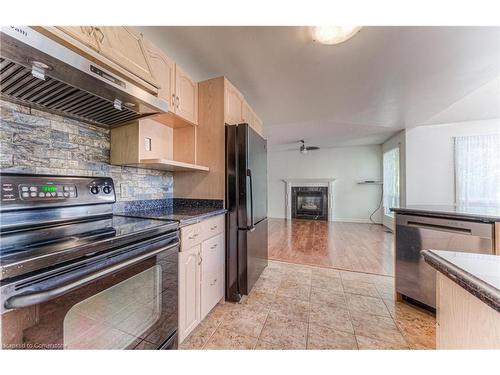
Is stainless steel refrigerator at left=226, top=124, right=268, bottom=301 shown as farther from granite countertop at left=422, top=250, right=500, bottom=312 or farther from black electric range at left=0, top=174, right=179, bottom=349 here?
granite countertop at left=422, top=250, right=500, bottom=312

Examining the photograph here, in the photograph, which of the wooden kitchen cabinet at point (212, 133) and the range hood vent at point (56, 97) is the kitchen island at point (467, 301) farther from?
the range hood vent at point (56, 97)

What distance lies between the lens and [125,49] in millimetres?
1150

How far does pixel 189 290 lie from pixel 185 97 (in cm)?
161

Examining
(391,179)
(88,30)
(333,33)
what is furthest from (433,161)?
(88,30)

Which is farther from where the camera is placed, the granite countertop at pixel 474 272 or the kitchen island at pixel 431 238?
the kitchen island at pixel 431 238

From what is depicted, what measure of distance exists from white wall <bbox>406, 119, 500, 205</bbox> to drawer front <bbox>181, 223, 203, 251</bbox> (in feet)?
15.3

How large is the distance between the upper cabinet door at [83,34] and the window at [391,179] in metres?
5.68

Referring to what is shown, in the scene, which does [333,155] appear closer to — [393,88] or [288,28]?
[393,88]

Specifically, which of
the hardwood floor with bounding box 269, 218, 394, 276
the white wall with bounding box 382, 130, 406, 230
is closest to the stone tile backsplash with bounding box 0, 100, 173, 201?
the hardwood floor with bounding box 269, 218, 394, 276

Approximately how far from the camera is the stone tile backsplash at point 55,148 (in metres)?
1.01

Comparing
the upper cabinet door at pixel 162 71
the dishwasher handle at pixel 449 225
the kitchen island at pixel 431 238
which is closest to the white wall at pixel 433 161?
the kitchen island at pixel 431 238

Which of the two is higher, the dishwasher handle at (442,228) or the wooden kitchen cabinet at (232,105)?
the wooden kitchen cabinet at (232,105)

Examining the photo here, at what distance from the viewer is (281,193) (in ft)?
21.9

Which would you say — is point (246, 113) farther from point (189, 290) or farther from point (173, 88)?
point (189, 290)
